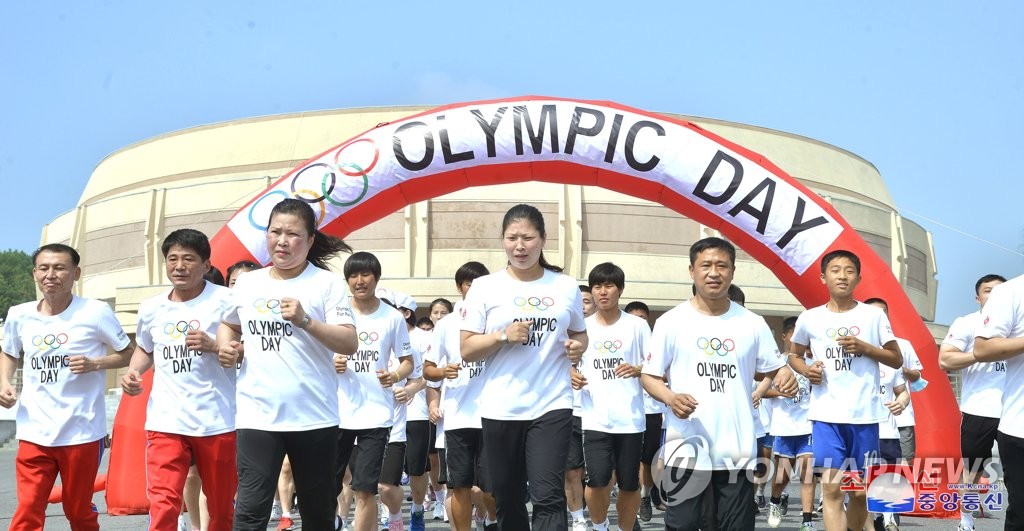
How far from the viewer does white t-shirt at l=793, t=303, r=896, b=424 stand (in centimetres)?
733

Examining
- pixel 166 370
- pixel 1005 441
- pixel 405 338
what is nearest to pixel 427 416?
pixel 405 338

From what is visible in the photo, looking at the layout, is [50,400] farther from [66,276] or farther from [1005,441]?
[1005,441]

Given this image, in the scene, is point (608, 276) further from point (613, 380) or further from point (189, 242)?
point (189, 242)

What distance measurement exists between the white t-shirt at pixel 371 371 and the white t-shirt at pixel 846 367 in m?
2.97

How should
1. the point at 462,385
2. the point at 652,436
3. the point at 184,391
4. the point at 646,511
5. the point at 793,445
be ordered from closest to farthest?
the point at 184,391
the point at 462,385
the point at 652,436
the point at 646,511
the point at 793,445

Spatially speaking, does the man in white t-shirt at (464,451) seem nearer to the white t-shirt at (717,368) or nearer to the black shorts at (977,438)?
the white t-shirt at (717,368)

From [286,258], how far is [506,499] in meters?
1.76

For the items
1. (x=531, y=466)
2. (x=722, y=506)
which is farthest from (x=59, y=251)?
(x=722, y=506)

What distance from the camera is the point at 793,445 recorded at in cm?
1126

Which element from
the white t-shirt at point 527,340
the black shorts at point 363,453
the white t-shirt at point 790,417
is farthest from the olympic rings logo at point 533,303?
the white t-shirt at point 790,417

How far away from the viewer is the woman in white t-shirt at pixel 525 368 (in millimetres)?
5859

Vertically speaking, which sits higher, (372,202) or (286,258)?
(372,202)

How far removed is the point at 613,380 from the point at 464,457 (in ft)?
4.65

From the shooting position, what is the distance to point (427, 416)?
33.3 feet
